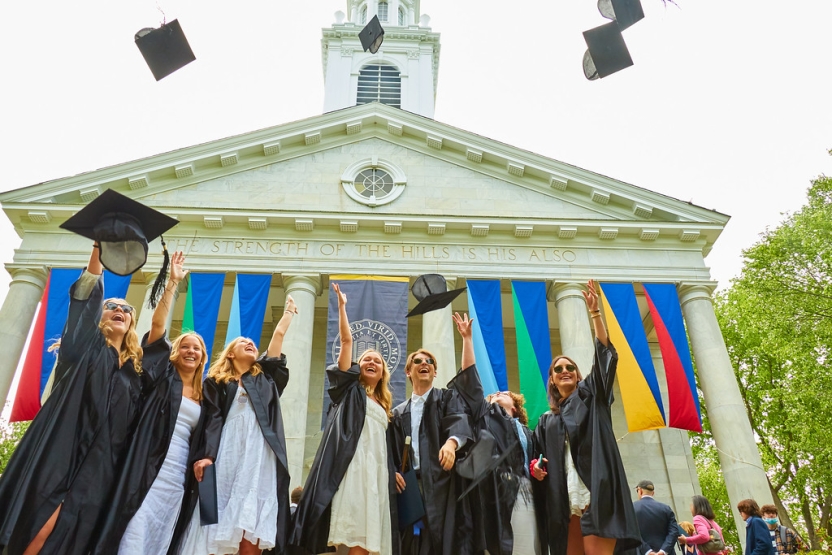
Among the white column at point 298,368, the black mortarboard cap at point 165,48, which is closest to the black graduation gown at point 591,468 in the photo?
the black mortarboard cap at point 165,48

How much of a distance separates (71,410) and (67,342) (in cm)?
48

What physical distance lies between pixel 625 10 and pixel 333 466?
21.4ft

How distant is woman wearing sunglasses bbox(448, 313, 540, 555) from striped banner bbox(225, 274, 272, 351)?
9968 millimetres

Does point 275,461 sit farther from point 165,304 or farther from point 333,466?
point 165,304

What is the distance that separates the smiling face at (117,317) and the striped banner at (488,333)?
32.3ft

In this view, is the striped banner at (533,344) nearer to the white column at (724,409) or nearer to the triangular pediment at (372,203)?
the triangular pediment at (372,203)

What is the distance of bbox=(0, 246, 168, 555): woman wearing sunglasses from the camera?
356cm

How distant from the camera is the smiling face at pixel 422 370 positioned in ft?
16.8

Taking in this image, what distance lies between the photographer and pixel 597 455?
462 cm

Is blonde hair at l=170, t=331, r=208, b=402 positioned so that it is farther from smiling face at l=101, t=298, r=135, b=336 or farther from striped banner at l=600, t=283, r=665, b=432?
striped banner at l=600, t=283, r=665, b=432

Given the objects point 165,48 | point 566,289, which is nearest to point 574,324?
point 566,289

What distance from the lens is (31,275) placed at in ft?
50.5

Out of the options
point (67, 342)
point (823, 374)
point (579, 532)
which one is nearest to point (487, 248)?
point (823, 374)

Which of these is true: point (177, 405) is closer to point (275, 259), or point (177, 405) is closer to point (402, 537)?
point (402, 537)
